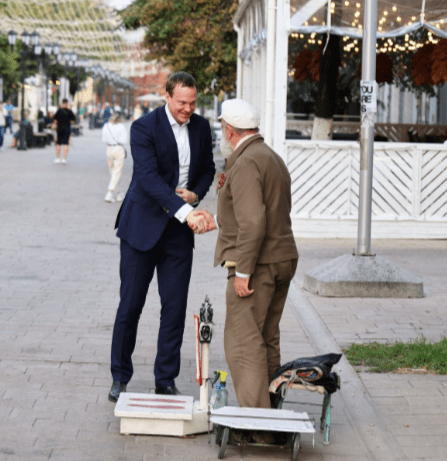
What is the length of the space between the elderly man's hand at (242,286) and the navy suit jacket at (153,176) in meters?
0.70

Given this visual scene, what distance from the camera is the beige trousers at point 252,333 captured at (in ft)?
16.3

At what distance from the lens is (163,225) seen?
5516mm

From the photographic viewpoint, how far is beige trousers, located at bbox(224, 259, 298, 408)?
4977 millimetres

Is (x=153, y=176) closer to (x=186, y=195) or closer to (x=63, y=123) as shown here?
(x=186, y=195)

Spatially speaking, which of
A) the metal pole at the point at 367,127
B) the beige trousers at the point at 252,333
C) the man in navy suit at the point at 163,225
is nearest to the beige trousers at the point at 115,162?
the metal pole at the point at 367,127

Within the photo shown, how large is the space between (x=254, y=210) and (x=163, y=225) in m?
0.90

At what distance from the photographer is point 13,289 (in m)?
9.28

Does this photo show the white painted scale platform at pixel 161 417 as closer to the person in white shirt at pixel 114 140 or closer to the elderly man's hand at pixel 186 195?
the elderly man's hand at pixel 186 195

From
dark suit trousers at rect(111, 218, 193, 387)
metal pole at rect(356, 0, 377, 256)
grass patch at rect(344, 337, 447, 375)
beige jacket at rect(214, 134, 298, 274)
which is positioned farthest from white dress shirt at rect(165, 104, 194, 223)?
metal pole at rect(356, 0, 377, 256)

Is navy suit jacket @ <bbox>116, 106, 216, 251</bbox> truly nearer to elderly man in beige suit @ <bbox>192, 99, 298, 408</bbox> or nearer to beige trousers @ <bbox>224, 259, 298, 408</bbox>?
elderly man in beige suit @ <bbox>192, 99, 298, 408</bbox>

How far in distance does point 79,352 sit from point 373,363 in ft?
6.94

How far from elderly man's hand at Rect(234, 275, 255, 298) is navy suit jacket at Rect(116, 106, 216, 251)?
0.70 metres

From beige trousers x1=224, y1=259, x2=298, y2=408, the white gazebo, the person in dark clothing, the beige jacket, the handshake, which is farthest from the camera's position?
the person in dark clothing

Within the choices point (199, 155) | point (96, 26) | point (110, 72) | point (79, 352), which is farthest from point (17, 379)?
point (110, 72)
